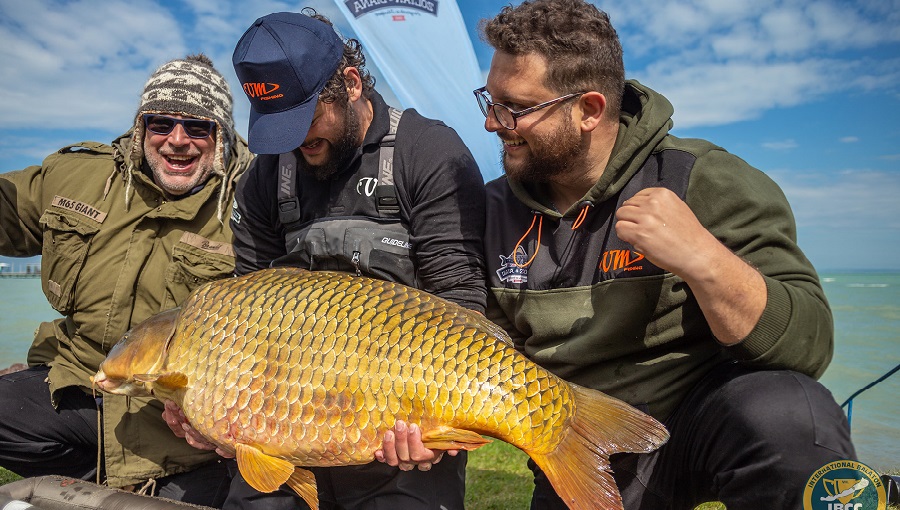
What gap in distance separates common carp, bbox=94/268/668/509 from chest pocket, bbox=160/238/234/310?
75 cm

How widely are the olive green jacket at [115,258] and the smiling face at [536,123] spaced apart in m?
1.30

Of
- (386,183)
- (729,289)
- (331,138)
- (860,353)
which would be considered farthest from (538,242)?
(860,353)

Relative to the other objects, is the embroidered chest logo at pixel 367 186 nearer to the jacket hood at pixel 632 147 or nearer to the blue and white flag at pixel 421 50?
the jacket hood at pixel 632 147

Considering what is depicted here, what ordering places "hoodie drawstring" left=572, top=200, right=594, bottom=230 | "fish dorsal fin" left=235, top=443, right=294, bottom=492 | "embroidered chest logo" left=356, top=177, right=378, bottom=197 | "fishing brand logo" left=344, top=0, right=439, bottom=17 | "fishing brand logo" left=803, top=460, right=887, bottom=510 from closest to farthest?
"fishing brand logo" left=803, top=460, right=887, bottom=510
"fish dorsal fin" left=235, top=443, right=294, bottom=492
"hoodie drawstring" left=572, top=200, right=594, bottom=230
"embroidered chest logo" left=356, top=177, right=378, bottom=197
"fishing brand logo" left=344, top=0, right=439, bottom=17

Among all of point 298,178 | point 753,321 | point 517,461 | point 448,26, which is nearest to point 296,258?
point 298,178

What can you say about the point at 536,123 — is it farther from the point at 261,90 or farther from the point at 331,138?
the point at 261,90

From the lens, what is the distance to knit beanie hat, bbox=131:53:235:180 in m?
2.71

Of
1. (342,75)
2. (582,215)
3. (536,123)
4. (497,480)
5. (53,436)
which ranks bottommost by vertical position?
(497,480)

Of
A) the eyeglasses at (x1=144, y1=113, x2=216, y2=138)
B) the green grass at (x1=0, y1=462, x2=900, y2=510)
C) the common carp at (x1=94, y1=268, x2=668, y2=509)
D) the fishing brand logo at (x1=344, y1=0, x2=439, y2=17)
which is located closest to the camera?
the common carp at (x1=94, y1=268, x2=668, y2=509)

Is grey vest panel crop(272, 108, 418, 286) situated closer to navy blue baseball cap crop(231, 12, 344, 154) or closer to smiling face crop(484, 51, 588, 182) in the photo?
navy blue baseball cap crop(231, 12, 344, 154)

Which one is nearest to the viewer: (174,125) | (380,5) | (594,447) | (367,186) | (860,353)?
(594,447)

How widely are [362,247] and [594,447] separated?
91 cm

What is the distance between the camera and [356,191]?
2154 mm

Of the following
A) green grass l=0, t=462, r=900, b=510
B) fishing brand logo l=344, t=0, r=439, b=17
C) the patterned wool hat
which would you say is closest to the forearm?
green grass l=0, t=462, r=900, b=510
